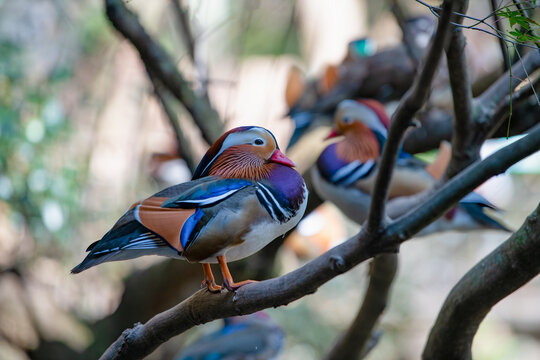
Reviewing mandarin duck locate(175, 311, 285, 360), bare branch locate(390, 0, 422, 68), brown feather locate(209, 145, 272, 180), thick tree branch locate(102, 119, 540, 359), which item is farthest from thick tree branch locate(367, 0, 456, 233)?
mandarin duck locate(175, 311, 285, 360)

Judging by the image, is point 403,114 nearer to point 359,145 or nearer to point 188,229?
point 188,229

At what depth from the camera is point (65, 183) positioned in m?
2.04

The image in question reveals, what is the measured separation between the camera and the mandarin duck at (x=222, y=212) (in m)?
0.66

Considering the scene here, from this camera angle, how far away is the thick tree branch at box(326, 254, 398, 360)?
130 centimetres

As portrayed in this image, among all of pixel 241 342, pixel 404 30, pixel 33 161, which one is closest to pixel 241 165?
pixel 404 30

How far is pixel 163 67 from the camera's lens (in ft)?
5.48

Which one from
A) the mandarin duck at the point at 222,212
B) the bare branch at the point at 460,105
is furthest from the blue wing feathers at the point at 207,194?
the bare branch at the point at 460,105

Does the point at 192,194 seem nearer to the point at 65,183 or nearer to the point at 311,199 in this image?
the point at 311,199

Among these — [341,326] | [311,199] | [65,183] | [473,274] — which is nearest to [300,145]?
[311,199]

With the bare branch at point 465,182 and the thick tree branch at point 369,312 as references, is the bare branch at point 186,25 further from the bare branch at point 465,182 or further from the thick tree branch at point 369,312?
the bare branch at point 465,182

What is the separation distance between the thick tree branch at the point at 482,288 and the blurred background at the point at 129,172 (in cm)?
37

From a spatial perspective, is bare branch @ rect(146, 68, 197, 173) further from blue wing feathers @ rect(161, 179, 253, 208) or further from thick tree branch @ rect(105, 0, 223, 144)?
blue wing feathers @ rect(161, 179, 253, 208)

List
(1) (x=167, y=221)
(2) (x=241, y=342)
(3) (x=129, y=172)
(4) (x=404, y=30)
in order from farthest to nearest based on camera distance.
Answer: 1. (3) (x=129, y=172)
2. (2) (x=241, y=342)
3. (4) (x=404, y=30)
4. (1) (x=167, y=221)

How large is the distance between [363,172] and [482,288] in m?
0.40
